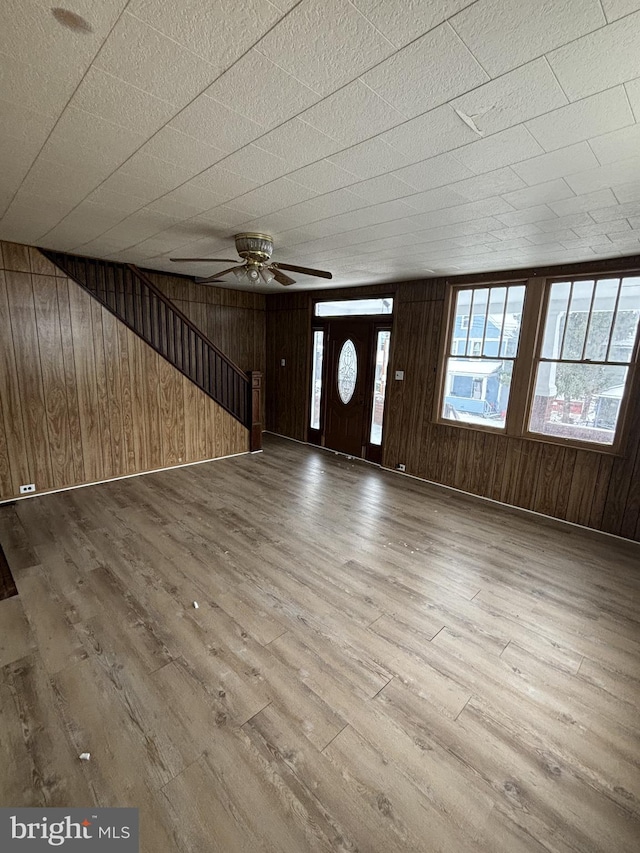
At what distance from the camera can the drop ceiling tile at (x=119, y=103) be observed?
4.55 ft

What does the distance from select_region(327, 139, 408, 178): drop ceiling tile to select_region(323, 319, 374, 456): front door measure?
3728 mm

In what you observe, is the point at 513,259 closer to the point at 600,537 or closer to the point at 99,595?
the point at 600,537

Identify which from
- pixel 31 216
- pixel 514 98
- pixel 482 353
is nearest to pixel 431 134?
pixel 514 98

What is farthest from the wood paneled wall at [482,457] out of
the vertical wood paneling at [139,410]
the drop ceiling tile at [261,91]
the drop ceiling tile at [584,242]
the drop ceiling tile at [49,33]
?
the drop ceiling tile at [49,33]

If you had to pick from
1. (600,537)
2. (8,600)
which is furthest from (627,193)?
(8,600)

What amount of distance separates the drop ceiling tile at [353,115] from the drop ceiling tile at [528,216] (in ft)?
4.46

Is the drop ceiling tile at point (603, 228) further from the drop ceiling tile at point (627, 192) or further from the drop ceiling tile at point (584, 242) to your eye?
the drop ceiling tile at point (627, 192)

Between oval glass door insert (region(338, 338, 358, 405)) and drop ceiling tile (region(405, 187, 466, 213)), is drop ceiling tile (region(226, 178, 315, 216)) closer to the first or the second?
drop ceiling tile (region(405, 187, 466, 213))

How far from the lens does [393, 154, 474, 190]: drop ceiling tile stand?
185 centimetres

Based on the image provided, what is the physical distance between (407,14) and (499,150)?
897mm

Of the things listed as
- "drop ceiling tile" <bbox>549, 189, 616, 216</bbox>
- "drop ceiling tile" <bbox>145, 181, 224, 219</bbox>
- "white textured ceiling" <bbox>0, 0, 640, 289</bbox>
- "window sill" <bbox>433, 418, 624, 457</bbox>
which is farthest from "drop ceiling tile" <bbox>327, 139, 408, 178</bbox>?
"window sill" <bbox>433, 418, 624, 457</bbox>

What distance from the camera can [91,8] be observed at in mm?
1069

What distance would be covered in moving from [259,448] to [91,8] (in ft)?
17.6

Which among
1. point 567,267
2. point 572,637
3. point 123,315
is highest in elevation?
point 567,267
